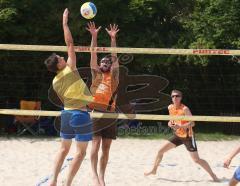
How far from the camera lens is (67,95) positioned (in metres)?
5.27

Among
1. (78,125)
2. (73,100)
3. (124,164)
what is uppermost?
(73,100)

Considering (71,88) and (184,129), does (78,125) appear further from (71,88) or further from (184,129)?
(184,129)

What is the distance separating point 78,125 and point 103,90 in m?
0.68

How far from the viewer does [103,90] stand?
5.79m

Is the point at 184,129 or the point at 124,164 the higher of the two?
the point at 184,129

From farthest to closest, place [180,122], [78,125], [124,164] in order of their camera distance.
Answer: [124,164] → [180,122] → [78,125]

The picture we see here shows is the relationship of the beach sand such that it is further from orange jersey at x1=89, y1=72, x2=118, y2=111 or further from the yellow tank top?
the yellow tank top

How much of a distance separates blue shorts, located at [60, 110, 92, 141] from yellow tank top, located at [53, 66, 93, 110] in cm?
6

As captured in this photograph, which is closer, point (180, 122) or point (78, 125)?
point (78, 125)

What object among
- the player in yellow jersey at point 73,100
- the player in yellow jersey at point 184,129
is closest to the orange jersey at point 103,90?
the player in yellow jersey at point 73,100

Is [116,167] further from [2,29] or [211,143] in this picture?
[2,29]

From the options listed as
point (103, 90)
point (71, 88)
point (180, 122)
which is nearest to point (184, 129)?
Result: point (180, 122)

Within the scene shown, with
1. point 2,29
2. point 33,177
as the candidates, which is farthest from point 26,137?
point 33,177

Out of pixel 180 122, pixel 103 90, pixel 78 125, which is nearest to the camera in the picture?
pixel 78 125
